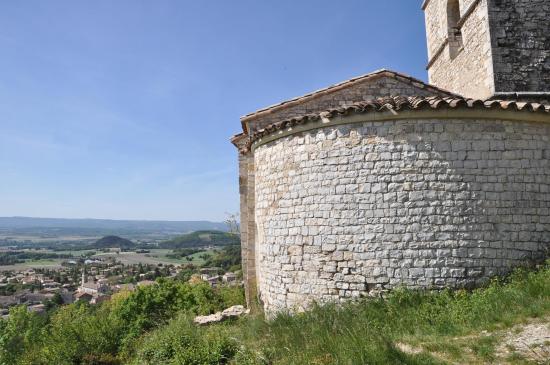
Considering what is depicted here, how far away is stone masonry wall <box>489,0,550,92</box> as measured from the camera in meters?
8.72

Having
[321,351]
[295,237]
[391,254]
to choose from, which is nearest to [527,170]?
[391,254]

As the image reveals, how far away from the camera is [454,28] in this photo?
10875mm

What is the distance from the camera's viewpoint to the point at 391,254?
6102 mm

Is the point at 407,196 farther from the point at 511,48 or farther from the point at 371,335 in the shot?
the point at 511,48

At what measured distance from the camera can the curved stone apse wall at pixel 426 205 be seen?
6.00 metres

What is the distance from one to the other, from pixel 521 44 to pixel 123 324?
38.6 ft

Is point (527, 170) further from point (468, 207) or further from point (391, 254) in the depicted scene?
point (391, 254)

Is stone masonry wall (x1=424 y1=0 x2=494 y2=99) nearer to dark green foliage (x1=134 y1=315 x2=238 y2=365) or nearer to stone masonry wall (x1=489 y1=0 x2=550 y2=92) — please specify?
→ stone masonry wall (x1=489 y1=0 x2=550 y2=92)

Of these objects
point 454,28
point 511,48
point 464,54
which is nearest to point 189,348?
point 511,48

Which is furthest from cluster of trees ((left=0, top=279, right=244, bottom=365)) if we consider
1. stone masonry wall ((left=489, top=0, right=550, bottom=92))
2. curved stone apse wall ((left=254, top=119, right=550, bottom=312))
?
stone masonry wall ((left=489, top=0, right=550, bottom=92))

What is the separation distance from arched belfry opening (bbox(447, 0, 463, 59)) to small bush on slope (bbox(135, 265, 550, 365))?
24.3ft

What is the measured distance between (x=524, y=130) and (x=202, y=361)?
6.29 meters

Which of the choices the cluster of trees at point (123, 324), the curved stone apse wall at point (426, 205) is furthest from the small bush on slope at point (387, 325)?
the cluster of trees at point (123, 324)

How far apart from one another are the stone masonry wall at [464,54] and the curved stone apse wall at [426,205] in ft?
11.0
